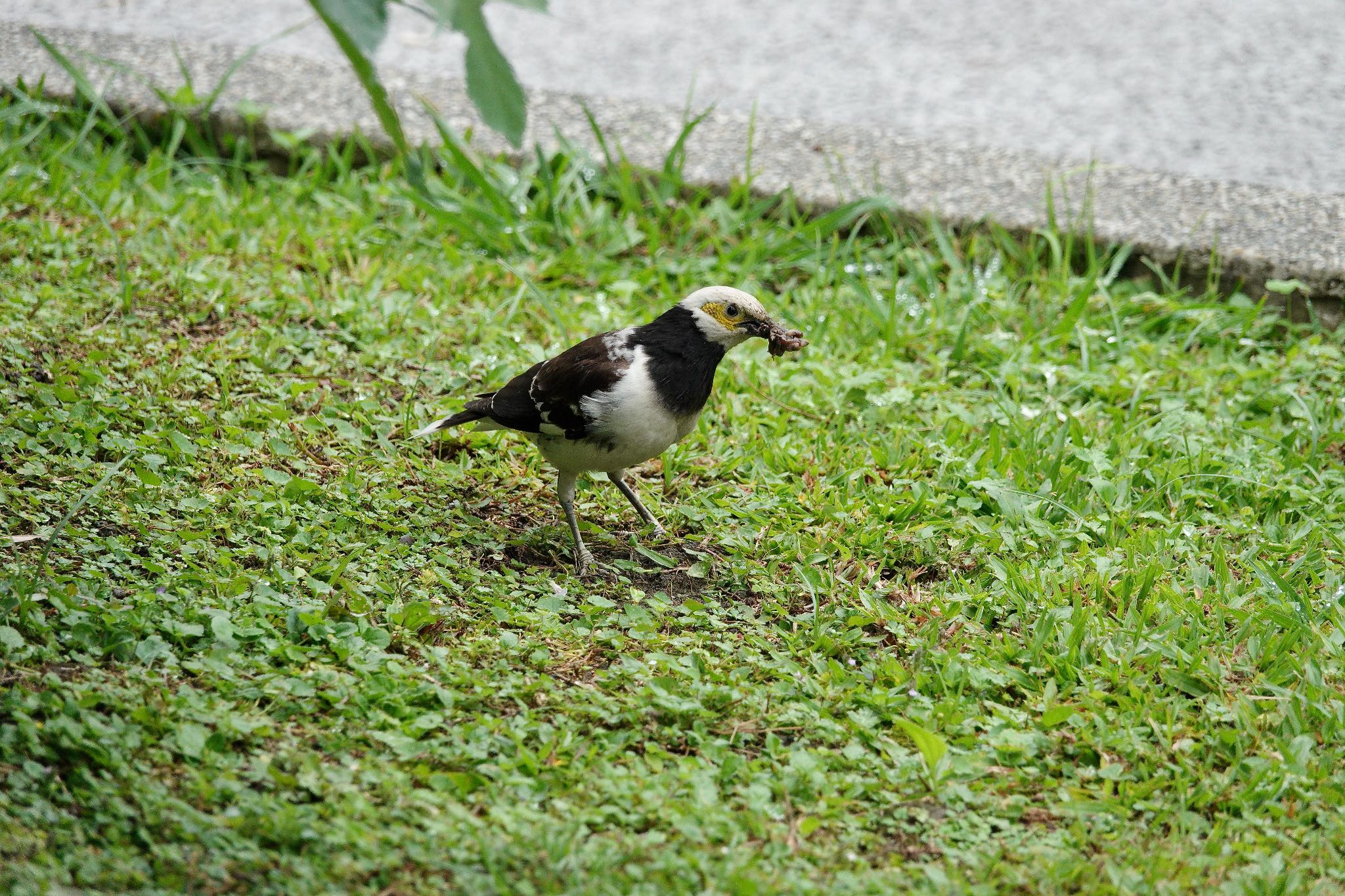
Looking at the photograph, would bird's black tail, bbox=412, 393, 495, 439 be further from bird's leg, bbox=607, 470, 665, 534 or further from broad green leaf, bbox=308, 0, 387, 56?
broad green leaf, bbox=308, 0, 387, 56

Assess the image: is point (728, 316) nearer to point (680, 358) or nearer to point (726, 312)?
point (726, 312)

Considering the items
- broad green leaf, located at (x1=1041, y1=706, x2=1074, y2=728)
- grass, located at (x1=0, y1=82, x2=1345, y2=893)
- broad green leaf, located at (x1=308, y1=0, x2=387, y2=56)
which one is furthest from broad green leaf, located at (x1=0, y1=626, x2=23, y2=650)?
broad green leaf, located at (x1=1041, y1=706, x2=1074, y2=728)

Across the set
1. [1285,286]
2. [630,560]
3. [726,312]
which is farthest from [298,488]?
[1285,286]

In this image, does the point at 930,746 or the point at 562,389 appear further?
the point at 562,389

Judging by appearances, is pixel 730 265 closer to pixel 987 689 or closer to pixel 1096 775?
pixel 987 689

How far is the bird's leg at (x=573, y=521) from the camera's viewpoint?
4.16 m

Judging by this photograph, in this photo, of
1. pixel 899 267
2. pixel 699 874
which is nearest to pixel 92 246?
pixel 899 267

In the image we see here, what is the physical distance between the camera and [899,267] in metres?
6.29

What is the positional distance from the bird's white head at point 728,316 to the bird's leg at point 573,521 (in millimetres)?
674

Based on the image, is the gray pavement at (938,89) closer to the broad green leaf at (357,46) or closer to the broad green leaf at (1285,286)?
the broad green leaf at (1285,286)

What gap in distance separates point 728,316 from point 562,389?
59cm

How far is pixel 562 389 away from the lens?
13.3 ft

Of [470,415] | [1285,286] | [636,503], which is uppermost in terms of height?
[470,415]

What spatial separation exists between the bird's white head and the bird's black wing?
283 mm
